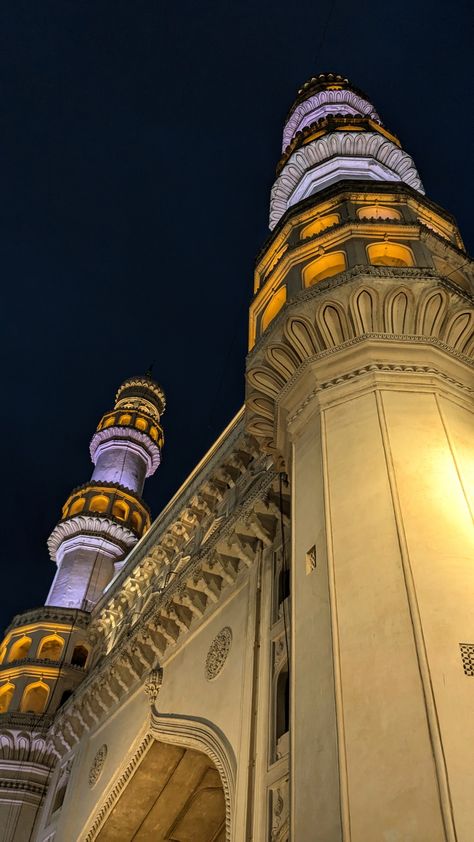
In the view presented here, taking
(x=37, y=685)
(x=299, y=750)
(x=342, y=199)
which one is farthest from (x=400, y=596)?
(x=37, y=685)

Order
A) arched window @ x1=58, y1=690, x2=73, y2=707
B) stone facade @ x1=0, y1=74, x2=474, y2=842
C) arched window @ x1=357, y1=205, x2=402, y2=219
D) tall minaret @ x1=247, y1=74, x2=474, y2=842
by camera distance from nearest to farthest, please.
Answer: tall minaret @ x1=247, y1=74, x2=474, y2=842 → stone facade @ x1=0, y1=74, x2=474, y2=842 → arched window @ x1=357, y1=205, x2=402, y2=219 → arched window @ x1=58, y1=690, x2=73, y2=707

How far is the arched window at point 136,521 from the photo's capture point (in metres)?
26.0

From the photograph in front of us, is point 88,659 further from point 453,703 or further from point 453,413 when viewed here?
point 453,703

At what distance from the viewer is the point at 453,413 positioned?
816 centimetres

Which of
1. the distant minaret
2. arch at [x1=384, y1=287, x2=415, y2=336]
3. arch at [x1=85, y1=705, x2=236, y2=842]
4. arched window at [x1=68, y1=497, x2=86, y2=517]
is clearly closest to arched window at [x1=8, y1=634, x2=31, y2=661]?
the distant minaret

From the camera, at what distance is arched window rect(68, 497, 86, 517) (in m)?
26.2

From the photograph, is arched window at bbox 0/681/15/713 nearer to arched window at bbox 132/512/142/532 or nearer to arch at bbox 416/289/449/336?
arched window at bbox 132/512/142/532

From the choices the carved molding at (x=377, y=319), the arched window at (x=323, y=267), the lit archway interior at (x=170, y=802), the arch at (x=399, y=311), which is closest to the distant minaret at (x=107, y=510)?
the lit archway interior at (x=170, y=802)

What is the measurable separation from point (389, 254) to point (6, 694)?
52.4ft

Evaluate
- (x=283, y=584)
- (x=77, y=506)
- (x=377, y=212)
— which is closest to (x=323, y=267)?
(x=377, y=212)

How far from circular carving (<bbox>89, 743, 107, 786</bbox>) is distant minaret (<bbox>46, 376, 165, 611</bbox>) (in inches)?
308

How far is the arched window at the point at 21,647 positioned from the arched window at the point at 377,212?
51.3ft

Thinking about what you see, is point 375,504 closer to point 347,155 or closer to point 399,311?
point 399,311

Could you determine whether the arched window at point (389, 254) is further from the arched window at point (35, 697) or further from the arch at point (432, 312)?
the arched window at point (35, 697)
